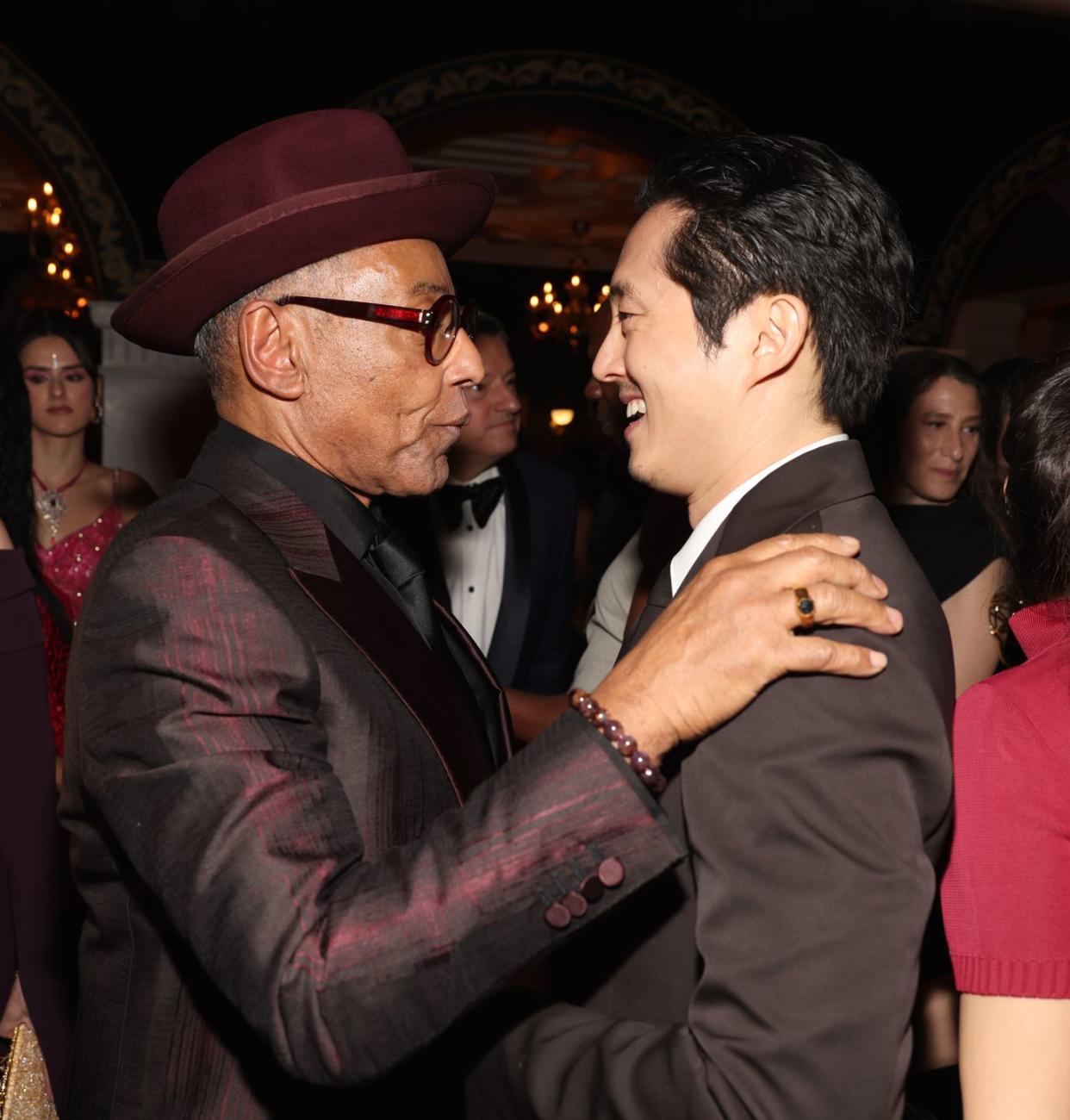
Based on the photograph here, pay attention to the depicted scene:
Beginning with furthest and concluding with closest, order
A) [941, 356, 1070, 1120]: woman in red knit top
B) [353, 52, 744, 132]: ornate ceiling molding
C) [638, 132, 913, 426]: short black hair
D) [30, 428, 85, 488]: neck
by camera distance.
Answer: [353, 52, 744, 132]: ornate ceiling molding → [30, 428, 85, 488]: neck → [638, 132, 913, 426]: short black hair → [941, 356, 1070, 1120]: woman in red knit top

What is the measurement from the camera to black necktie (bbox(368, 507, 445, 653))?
157 cm

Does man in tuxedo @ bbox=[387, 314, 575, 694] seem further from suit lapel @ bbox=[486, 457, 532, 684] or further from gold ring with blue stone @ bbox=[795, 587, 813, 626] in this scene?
gold ring with blue stone @ bbox=[795, 587, 813, 626]

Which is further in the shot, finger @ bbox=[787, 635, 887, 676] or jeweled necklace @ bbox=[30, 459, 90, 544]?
jeweled necklace @ bbox=[30, 459, 90, 544]

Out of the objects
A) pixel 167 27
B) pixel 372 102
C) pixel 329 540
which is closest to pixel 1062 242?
pixel 372 102

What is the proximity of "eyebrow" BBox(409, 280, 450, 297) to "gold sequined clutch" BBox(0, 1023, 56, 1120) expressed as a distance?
1.30 metres

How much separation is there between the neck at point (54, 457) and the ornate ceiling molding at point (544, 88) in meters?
3.20

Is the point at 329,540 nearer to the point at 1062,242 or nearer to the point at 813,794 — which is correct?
the point at 813,794

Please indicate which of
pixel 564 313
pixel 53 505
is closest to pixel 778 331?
pixel 53 505

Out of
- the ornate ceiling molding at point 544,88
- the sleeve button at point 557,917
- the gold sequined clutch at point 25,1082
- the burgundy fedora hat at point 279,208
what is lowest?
the gold sequined clutch at point 25,1082

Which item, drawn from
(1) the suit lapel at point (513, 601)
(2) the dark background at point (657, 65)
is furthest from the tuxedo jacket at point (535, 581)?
(2) the dark background at point (657, 65)

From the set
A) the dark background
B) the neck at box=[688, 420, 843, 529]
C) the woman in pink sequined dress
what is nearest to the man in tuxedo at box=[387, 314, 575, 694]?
the woman in pink sequined dress

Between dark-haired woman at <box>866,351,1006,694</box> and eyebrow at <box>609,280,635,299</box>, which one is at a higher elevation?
eyebrow at <box>609,280,635,299</box>

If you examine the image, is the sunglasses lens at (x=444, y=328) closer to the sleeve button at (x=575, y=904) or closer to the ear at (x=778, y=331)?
the ear at (x=778, y=331)

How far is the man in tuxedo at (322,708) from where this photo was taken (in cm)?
101
